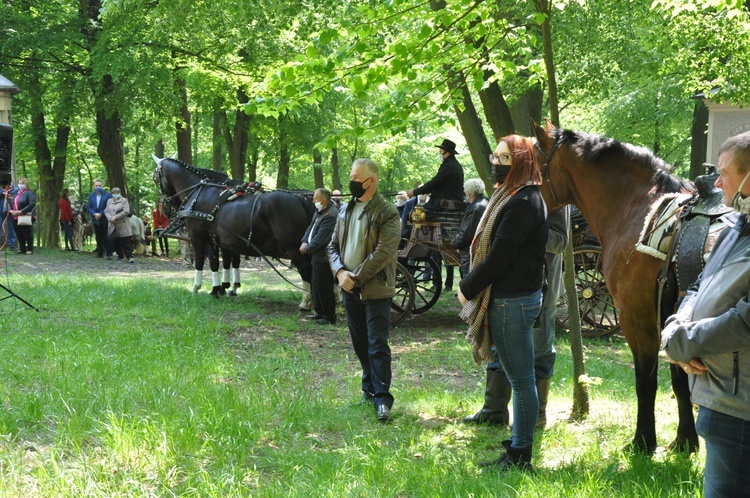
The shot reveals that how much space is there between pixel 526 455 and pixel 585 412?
164 cm

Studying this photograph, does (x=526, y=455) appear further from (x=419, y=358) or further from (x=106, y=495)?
(x=419, y=358)

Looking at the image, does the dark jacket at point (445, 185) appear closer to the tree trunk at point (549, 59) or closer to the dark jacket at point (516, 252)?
the tree trunk at point (549, 59)

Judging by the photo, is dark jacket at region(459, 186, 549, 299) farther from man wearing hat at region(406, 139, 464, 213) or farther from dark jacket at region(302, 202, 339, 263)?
dark jacket at region(302, 202, 339, 263)

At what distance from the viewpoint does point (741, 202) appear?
2799 millimetres

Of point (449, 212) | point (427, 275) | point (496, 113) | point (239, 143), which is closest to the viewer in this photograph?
point (496, 113)

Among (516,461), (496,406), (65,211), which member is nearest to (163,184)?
(496,406)

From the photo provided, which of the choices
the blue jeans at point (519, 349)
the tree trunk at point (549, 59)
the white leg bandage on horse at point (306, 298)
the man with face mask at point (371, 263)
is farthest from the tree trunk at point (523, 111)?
the blue jeans at point (519, 349)

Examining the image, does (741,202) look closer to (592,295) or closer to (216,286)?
(592,295)

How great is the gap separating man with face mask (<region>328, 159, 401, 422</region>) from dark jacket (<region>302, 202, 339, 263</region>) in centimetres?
494

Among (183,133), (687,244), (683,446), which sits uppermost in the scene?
(183,133)

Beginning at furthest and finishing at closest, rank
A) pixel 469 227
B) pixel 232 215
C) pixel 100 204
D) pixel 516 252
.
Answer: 1. pixel 100 204
2. pixel 232 215
3. pixel 469 227
4. pixel 516 252

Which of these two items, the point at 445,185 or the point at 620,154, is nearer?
the point at 620,154

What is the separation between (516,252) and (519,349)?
0.60 meters

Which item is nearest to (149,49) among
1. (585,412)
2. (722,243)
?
(585,412)
